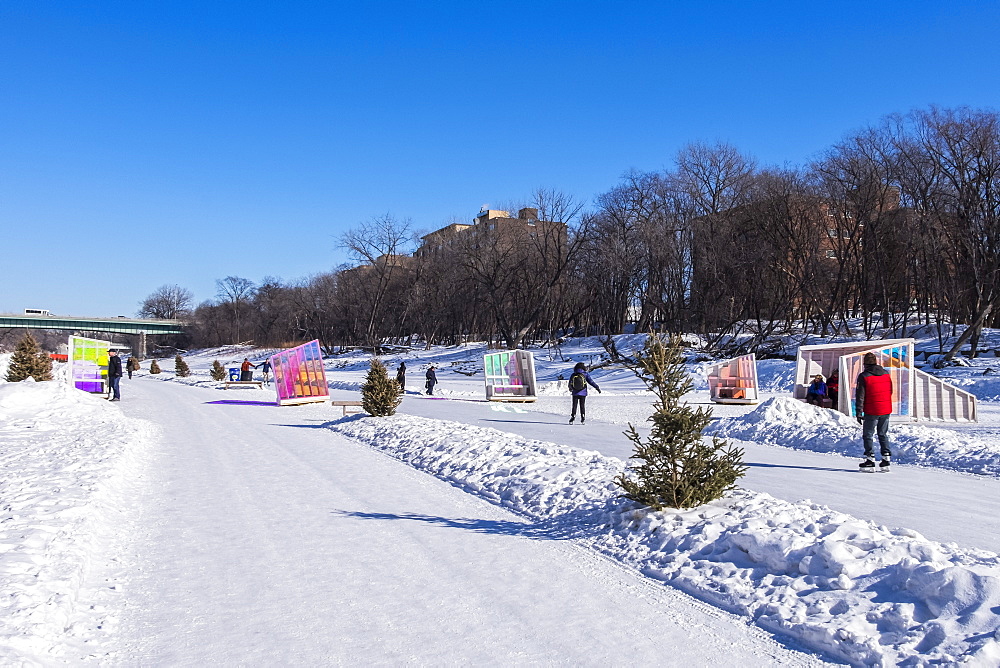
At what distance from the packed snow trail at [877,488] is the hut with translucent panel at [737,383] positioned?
1341 cm

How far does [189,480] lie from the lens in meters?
10.9

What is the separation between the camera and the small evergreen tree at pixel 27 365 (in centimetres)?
3228

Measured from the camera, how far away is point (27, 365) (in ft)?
106

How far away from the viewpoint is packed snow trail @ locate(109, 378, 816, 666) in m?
4.57

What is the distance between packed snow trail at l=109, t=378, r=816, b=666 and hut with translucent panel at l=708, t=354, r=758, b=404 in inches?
851

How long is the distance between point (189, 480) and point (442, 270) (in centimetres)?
6720

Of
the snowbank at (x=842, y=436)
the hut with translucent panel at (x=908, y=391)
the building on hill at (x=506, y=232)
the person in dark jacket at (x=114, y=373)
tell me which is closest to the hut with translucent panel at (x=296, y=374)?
the person in dark jacket at (x=114, y=373)

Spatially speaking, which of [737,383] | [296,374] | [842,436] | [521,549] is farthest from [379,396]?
[737,383]

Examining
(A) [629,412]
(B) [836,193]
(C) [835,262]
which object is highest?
(B) [836,193]

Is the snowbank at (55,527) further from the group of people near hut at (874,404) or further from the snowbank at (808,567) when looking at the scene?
the group of people near hut at (874,404)

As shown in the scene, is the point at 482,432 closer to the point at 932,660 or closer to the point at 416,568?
the point at 416,568

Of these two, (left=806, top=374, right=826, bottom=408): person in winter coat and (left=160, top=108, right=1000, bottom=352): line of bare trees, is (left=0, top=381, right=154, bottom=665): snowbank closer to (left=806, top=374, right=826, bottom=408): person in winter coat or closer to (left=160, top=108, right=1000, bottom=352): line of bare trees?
(left=806, top=374, right=826, bottom=408): person in winter coat

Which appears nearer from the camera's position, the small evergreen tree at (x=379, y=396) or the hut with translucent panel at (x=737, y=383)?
the small evergreen tree at (x=379, y=396)

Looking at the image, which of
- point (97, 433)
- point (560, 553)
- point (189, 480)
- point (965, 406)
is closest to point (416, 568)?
point (560, 553)
